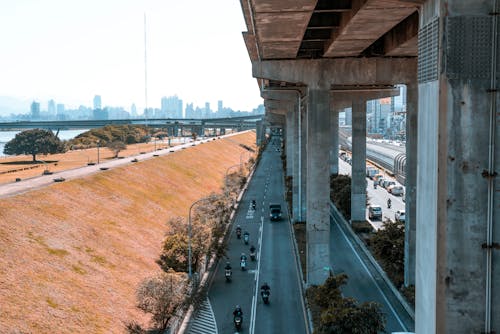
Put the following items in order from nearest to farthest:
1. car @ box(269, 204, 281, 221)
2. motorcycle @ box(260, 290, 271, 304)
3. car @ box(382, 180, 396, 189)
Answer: motorcycle @ box(260, 290, 271, 304)
car @ box(269, 204, 281, 221)
car @ box(382, 180, 396, 189)

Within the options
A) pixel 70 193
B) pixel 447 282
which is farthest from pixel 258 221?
pixel 447 282

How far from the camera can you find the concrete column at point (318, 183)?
90.8 ft

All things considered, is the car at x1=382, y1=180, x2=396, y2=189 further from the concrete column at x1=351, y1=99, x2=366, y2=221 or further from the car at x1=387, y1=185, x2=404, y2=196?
the concrete column at x1=351, y1=99, x2=366, y2=221

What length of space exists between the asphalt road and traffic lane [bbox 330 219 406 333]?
2.95 meters

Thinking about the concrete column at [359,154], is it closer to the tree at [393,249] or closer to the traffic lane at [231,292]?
the traffic lane at [231,292]

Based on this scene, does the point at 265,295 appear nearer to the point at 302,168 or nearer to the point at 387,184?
the point at 302,168

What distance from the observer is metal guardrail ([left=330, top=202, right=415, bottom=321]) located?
25900mm

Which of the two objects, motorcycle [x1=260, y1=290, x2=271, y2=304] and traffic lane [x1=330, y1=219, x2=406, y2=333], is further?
motorcycle [x1=260, y1=290, x2=271, y2=304]

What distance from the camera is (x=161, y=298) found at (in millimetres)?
22531

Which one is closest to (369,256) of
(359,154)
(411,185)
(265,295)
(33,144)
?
(411,185)

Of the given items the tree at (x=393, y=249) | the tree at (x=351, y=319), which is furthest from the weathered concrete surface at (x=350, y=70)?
the tree at (x=351, y=319)

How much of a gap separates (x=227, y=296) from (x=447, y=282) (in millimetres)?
20807

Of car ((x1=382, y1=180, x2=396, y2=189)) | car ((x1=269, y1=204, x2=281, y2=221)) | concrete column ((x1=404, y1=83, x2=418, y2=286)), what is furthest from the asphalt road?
car ((x1=382, y1=180, x2=396, y2=189))

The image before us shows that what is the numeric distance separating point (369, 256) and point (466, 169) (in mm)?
27115
